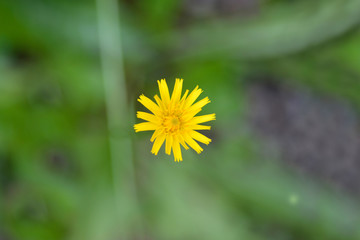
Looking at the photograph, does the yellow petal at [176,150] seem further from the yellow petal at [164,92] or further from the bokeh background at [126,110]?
the bokeh background at [126,110]

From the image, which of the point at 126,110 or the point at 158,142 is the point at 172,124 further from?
the point at 126,110

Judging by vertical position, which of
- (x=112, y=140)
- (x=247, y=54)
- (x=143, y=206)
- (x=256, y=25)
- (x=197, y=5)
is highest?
(x=197, y=5)

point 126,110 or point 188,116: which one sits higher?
point 126,110

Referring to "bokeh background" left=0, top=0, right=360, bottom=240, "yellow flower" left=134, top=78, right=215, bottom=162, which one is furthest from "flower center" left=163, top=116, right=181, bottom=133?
"bokeh background" left=0, top=0, right=360, bottom=240

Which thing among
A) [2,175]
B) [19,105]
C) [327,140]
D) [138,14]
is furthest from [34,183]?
[327,140]

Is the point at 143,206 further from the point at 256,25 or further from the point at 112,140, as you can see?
the point at 256,25

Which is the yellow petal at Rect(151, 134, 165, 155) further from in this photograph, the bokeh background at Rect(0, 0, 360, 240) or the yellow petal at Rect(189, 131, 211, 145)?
the bokeh background at Rect(0, 0, 360, 240)

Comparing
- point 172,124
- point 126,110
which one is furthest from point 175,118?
point 126,110
